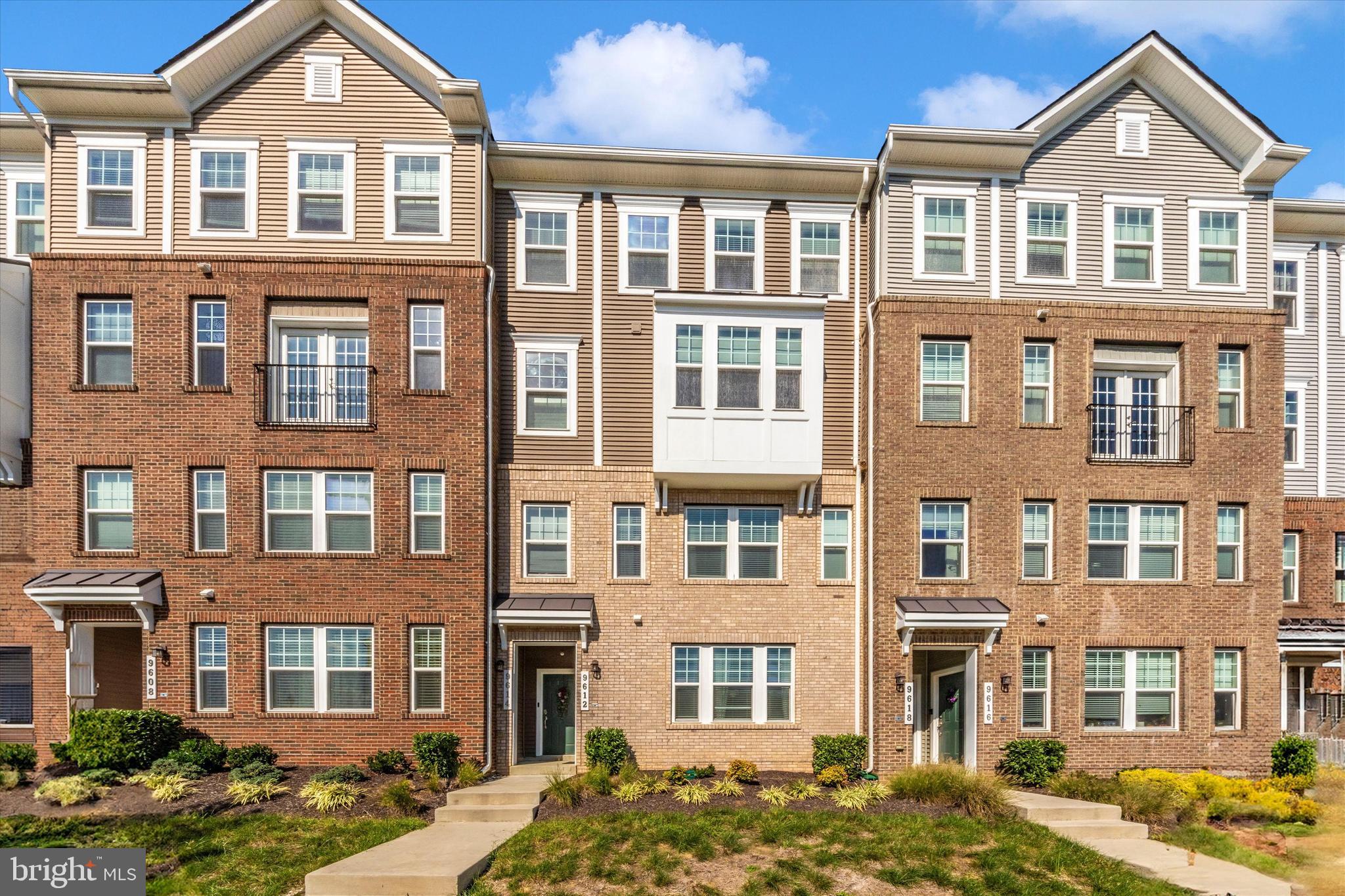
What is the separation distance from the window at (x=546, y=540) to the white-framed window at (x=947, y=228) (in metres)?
8.84

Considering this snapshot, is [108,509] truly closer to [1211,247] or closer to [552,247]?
[552,247]

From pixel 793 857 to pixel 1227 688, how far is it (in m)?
11.0

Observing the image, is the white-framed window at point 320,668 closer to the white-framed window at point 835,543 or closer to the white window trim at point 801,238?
the white-framed window at point 835,543

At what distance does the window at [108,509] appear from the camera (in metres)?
17.0

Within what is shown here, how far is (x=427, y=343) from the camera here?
17484mm

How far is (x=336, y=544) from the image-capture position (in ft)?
56.6

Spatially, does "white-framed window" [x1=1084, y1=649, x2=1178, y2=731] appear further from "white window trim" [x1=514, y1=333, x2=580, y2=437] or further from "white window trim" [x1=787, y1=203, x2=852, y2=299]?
"white window trim" [x1=514, y1=333, x2=580, y2=437]

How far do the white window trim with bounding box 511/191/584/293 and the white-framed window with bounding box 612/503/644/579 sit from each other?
4670 mm

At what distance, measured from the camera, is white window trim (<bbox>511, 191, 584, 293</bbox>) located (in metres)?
18.5

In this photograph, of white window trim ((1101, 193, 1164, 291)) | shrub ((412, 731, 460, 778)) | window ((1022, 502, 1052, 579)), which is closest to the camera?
shrub ((412, 731, 460, 778))

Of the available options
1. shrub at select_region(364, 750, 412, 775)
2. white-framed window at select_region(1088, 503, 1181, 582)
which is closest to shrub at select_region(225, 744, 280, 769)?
shrub at select_region(364, 750, 412, 775)

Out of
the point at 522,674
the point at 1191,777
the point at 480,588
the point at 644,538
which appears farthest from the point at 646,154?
the point at 1191,777

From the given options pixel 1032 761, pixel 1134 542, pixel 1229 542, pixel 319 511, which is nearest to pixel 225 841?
pixel 319 511

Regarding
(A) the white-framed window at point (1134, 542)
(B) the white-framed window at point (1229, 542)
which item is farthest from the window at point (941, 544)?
(B) the white-framed window at point (1229, 542)
